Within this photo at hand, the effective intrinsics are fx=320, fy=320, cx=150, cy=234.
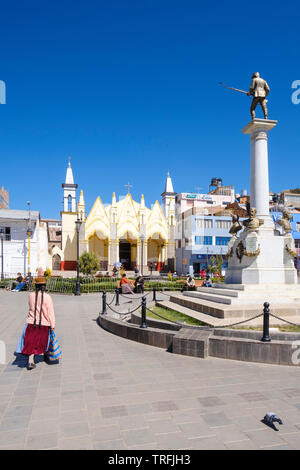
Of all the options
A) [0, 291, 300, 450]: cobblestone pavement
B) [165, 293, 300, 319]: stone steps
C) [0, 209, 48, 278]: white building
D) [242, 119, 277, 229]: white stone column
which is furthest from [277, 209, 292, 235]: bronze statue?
[0, 209, 48, 278]: white building

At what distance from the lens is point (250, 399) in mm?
4367

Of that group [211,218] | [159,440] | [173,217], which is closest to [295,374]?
[159,440]

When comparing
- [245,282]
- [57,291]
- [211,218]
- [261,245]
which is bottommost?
[57,291]

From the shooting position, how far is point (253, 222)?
11227 millimetres

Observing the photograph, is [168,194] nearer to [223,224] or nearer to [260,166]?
[223,224]

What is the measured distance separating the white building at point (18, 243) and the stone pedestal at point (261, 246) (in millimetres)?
28952

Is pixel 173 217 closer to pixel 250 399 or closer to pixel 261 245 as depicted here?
pixel 261 245

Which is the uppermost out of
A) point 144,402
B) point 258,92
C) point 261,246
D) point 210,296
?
point 258,92

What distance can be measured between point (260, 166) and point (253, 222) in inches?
93.2

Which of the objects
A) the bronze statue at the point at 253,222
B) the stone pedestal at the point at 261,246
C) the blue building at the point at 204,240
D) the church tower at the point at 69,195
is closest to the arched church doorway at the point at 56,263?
the church tower at the point at 69,195

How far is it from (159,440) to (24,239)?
36.4m

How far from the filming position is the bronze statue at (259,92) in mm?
12578

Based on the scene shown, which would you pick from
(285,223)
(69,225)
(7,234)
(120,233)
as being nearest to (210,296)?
(285,223)

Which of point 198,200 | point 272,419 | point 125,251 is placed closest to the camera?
point 272,419
